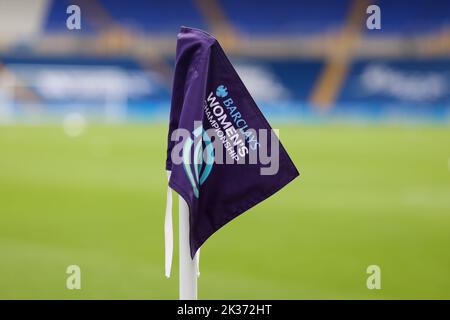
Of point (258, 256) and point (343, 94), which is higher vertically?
point (343, 94)

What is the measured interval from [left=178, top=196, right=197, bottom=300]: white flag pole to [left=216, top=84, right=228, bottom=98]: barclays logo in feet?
1.00

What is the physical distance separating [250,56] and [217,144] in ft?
34.5

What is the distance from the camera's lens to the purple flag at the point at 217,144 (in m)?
1.75

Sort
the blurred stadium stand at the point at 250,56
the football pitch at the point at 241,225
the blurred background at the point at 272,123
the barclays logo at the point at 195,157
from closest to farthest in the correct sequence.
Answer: the barclays logo at the point at 195,157
the football pitch at the point at 241,225
the blurred background at the point at 272,123
the blurred stadium stand at the point at 250,56

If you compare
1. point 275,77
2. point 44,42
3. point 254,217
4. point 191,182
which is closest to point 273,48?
point 275,77

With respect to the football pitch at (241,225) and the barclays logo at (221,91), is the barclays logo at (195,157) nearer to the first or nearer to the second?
the barclays logo at (221,91)

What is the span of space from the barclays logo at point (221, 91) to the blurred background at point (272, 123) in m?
1.86

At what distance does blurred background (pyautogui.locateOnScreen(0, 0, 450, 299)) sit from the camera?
13.1 feet

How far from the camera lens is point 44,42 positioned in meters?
11.8

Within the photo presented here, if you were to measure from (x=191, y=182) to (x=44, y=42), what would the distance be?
35.5 feet

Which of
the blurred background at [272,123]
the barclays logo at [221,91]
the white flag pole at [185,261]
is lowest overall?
the white flag pole at [185,261]

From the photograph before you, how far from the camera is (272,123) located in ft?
34.8

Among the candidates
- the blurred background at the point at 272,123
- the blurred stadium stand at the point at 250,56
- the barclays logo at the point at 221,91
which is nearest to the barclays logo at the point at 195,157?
the barclays logo at the point at 221,91
